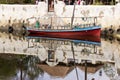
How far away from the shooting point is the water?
20.6 metres

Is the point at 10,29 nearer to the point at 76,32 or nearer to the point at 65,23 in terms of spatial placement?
the point at 65,23

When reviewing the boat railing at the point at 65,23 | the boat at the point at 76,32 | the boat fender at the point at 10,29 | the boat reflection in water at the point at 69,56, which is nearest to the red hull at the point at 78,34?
the boat at the point at 76,32

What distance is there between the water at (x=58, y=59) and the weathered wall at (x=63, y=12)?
7.09ft

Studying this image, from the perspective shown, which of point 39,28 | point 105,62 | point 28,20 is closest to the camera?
point 105,62

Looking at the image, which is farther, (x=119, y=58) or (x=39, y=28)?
(x=39, y=28)

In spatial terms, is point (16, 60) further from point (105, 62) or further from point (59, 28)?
point (59, 28)

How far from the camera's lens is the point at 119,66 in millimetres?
23406

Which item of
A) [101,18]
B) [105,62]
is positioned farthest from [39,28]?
[105,62]

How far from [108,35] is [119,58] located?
11.9m

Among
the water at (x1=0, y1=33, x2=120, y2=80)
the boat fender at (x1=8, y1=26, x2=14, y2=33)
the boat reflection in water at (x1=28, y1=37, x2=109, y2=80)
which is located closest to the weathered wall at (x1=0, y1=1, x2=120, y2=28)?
the boat fender at (x1=8, y1=26, x2=14, y2=33)

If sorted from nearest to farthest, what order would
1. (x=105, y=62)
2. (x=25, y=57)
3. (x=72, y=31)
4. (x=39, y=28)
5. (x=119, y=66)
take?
(x=119, y=66)
(x=105, y=62)
(x=25, y=57)
(x=72, y=31)
(x=39, y=28)

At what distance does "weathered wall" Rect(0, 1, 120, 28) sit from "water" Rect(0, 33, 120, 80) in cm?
216

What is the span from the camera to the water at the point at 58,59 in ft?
67.7

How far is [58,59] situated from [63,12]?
1448 cm
